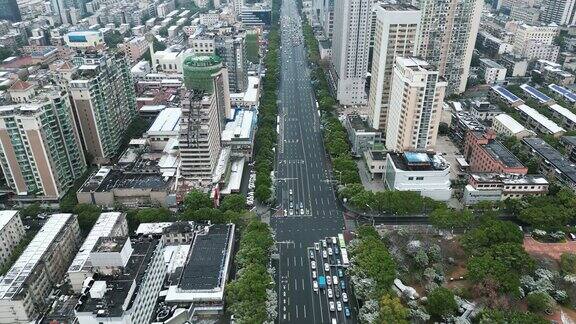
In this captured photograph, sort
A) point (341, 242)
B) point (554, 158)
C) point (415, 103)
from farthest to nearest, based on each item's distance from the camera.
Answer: point (554, 158) → point (415, 103) → point (341, 242)

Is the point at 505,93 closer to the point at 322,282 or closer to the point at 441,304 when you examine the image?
the point at 441,304

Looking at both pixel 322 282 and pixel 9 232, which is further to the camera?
pixel 9 232

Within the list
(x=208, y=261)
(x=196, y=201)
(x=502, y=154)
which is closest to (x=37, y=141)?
(x=196, y=201)

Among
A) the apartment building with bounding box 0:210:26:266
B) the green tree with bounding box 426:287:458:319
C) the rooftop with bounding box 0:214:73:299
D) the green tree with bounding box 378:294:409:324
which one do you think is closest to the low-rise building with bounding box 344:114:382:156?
the green tree with bounding box 426:287:458:319

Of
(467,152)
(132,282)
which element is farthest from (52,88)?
(467,152)

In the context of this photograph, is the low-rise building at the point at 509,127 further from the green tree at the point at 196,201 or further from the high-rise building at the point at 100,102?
the high-rise building at the point at 100,102

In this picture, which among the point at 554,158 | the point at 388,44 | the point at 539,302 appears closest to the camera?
the point at 539,302

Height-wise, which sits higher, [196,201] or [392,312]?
[196,201]
